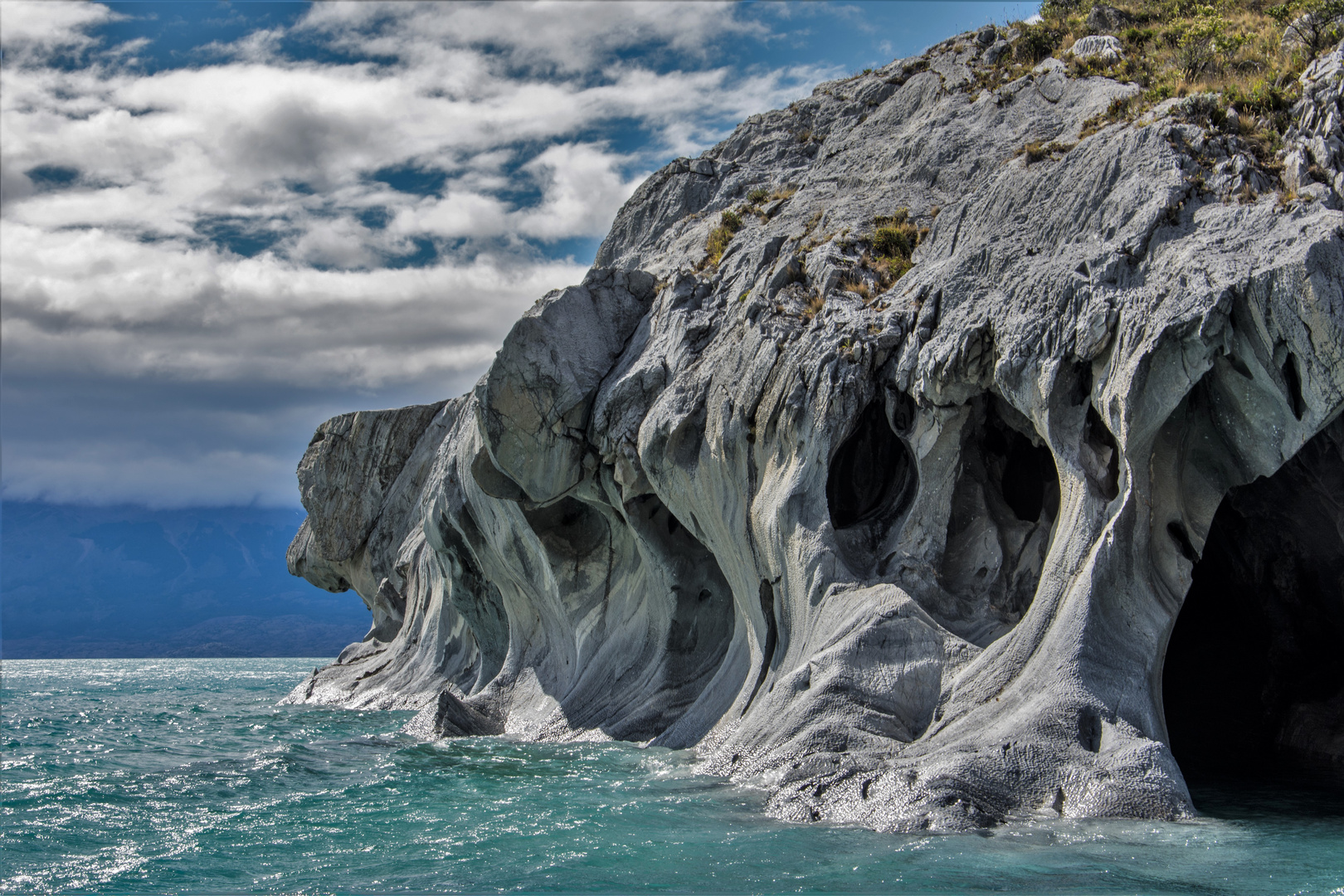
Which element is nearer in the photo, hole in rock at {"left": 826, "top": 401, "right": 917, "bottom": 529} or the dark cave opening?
the dark cave opening

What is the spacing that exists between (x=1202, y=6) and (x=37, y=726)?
40.9 m

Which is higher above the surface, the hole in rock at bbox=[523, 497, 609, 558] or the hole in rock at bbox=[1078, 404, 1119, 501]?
the hole in rock at bbox=[1078, 404, 1119, 501]

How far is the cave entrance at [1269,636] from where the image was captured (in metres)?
17.8

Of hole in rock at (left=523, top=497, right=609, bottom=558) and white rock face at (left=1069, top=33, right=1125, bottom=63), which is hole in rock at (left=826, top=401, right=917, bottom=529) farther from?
white rock face at (left=1069, top=33, right=1125, bottom=63)

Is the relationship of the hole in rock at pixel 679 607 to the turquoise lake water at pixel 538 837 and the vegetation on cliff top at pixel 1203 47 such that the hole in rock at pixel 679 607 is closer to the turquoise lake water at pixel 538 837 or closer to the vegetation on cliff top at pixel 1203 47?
the turquoise lake water at pixel 538 837

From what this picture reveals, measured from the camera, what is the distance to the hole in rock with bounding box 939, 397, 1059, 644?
1703 centimetres

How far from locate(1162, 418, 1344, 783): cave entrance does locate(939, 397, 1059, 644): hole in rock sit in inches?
151

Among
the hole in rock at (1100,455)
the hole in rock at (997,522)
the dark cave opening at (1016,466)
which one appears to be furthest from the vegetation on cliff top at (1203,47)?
the hole in rock at (997,522)

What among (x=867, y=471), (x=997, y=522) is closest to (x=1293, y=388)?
(x=997, y=522)

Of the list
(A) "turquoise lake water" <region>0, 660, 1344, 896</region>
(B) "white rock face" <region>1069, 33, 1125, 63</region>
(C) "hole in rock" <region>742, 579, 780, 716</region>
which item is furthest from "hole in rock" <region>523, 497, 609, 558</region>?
(B) "white rock face" <region>1069, 33, 1125, 63</region>

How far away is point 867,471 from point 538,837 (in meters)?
11.0

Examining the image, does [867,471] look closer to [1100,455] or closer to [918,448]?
[918,448]

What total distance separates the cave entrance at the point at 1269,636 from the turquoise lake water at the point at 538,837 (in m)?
3.70

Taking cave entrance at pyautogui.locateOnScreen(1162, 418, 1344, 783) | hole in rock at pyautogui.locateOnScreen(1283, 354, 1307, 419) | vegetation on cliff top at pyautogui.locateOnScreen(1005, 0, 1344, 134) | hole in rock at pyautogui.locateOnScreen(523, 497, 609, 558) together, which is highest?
→ vegetation on cliff top at pyautogui.locateOnScreen(1005, 0, 1344, 134)
